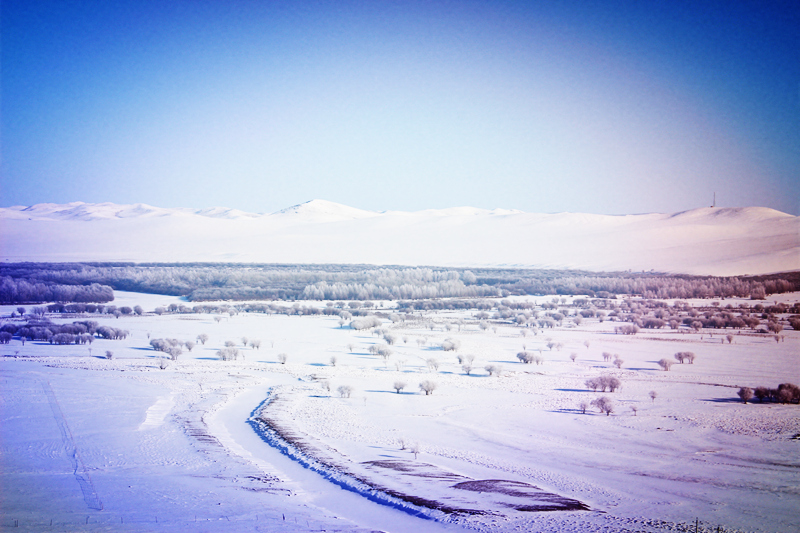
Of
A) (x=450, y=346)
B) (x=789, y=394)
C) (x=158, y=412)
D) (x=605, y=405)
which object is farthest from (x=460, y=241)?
(x=158, y=412)

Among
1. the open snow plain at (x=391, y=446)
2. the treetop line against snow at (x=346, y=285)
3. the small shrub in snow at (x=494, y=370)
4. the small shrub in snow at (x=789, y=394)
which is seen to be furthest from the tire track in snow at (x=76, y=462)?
the treetop line against snow at (x=346, y=285)

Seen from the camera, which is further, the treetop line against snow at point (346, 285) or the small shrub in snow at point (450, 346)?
the treetop line against snow at point (346, 285)

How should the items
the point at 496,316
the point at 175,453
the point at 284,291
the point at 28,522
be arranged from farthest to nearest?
the point at 284,291 → the point at 496,316 → the point at 175,453 → the point at 28,522

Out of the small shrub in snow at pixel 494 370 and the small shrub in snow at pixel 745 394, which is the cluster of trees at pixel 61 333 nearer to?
the small shrub in snow at pixel 494 370

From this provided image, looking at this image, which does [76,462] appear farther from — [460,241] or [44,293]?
[460,241]

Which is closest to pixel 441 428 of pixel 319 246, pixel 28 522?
pixel 28 522

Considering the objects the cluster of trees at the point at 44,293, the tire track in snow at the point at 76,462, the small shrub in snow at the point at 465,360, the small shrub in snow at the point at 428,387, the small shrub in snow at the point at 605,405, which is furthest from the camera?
the cluster of trees at the point at 44,293

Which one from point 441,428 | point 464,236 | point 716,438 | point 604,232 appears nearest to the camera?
point 716,438

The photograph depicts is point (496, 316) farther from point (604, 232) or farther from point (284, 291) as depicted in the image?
point (604, 232)
